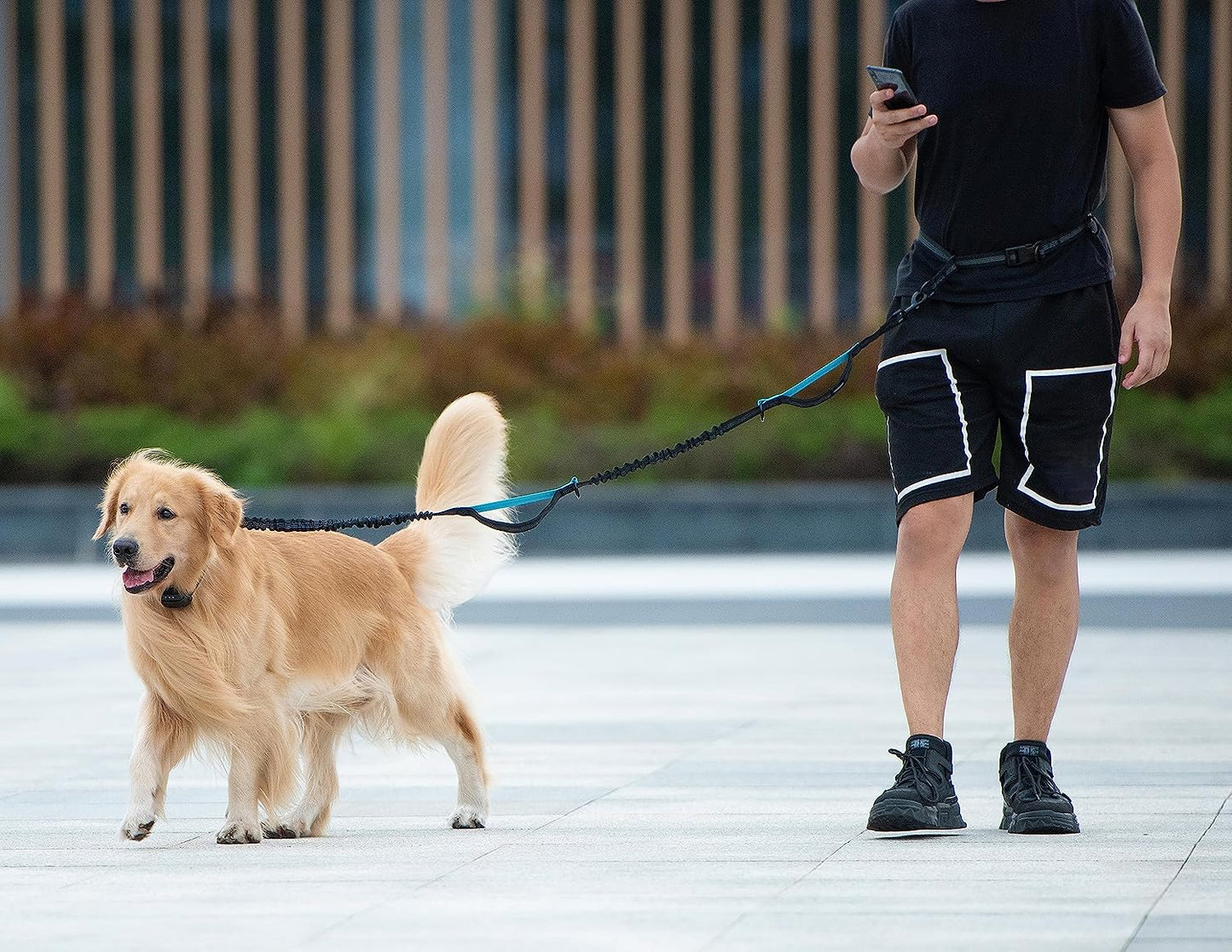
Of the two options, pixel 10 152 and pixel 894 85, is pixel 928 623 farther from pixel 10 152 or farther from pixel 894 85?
pixel 10 152

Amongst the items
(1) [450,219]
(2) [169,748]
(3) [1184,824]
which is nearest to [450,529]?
(2) [169,748]

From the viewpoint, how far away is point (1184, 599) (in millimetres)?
11328

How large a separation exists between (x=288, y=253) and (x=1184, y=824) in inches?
1028

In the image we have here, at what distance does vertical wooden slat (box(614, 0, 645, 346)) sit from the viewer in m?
29.2

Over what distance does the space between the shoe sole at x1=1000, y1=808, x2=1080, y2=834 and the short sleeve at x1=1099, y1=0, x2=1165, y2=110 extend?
169 centimetres

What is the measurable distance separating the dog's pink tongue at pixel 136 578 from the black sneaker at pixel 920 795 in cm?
180

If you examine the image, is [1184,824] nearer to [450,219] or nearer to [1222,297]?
[1222,297]

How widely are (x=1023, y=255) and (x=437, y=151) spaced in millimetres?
25130

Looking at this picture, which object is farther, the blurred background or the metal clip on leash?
the blurred background

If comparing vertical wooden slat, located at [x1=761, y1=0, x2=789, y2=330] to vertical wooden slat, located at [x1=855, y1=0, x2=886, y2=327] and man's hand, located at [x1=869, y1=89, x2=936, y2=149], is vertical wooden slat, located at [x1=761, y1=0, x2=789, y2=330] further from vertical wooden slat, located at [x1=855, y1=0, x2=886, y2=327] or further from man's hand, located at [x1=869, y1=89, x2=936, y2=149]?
man's hand, located at [x1=869, y1=89, x2=936, y2=149]

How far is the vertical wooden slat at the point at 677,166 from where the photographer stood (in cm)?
2922

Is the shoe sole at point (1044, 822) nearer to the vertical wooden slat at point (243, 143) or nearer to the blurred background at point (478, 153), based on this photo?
the blurred background at point (478, 153)

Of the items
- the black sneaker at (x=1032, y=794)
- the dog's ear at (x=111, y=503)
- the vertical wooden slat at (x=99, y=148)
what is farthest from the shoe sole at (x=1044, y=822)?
the vertical wooden slat at (x=99, y=148)

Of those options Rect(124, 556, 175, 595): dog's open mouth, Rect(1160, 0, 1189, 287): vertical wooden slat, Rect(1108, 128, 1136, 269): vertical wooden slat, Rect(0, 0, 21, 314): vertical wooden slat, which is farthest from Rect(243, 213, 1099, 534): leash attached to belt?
Rect(0, 0, 21, 314): vertical wooden slat
